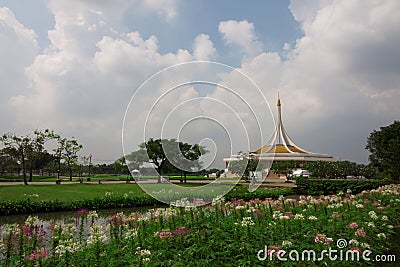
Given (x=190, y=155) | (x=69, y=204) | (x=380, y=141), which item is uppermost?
(x=380, y=141)

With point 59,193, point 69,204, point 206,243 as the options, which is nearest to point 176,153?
point 206,243

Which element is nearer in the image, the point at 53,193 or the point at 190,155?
the point at 190,155

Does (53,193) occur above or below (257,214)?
below

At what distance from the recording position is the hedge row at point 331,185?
21812 millimetres

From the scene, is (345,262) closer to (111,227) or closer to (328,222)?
(328,222)

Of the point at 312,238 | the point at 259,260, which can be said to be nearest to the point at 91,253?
the point at 259,260

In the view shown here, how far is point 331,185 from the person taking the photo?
931 inches

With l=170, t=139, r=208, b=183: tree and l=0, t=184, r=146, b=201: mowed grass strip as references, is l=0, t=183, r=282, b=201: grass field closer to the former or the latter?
l=0, t=184, r=146, b=201: mowed grass strip

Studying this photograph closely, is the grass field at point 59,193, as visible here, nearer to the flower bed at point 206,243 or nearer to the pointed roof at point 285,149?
the flower bed at point 206,243

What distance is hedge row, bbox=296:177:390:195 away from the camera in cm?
2181

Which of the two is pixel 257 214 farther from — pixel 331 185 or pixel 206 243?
pixel 331 185

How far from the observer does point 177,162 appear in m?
11.4

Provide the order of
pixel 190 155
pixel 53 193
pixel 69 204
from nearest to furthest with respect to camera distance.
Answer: pixel 190 155
pixel 69 204
pixel 53 193

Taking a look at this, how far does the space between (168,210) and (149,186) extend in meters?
6.96
